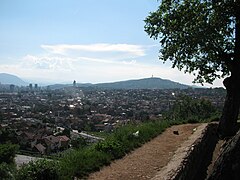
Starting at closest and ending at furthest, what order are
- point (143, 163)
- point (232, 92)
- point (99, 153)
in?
point (143, 163) → point (99, 153) → point (232, 92)

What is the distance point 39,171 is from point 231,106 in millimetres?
8365

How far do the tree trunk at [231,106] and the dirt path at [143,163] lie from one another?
69.8 inches

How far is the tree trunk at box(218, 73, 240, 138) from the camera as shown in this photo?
12297 millimetres

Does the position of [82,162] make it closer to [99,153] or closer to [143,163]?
[99,153]

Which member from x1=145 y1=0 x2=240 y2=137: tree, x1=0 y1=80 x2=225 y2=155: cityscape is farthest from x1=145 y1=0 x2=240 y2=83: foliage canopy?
x1=0 y1=80 x2=225 y2=155: cityscape

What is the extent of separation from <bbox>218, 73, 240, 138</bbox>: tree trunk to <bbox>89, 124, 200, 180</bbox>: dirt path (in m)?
1.77

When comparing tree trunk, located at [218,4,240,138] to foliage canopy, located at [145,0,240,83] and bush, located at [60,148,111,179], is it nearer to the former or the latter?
foliage canopy, located at [145,0,240,83]

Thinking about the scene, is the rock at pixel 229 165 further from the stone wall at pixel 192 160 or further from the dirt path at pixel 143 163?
the dirt path at pixel 143 163

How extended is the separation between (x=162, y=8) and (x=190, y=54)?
6.83ft

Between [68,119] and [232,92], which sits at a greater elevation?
[232,92]

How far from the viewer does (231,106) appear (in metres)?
12.5

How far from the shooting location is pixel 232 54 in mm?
12484

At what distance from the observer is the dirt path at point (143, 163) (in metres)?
8.09

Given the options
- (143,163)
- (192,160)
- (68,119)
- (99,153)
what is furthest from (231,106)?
(68,119)
